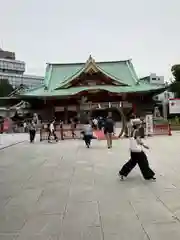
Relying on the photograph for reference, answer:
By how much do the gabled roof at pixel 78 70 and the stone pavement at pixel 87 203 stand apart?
3373 cm

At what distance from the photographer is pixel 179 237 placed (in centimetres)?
471

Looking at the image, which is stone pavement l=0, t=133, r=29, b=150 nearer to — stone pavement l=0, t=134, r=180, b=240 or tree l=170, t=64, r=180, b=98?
stone pavement l=0, t=134, r=180, b=240

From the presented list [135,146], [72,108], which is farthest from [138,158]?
[72,108]

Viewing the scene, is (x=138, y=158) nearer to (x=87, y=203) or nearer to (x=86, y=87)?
(x=87, y=203)

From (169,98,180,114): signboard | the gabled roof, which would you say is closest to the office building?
the gabled roof

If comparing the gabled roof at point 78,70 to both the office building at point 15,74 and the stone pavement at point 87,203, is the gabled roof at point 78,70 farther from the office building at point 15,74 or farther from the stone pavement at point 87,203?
the office building at point 15,74

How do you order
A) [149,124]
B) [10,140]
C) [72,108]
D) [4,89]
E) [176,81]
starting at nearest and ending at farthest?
[149,124] → [10,140] → [72,108] → [176,81] → [4,89]

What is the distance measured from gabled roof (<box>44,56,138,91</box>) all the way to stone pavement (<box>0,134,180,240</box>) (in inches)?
1328

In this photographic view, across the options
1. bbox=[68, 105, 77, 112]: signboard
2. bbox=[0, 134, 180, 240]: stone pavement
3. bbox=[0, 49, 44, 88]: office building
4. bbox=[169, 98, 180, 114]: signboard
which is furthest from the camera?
bbox=[0, 49, 44, 88]: office building

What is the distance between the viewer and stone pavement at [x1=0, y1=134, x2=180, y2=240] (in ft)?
16.6

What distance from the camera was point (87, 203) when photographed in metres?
6.76

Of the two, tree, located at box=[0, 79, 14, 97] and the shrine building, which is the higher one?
tree, located at box=[0, 79, 14, 97]

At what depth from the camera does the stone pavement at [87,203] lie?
5059 millimetres

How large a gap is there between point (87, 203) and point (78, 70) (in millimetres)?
38529
